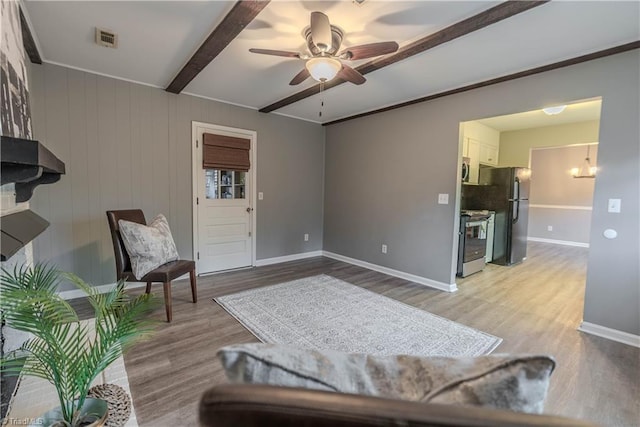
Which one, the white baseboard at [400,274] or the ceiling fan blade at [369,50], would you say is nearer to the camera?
the ceiling fan blade at [369,50]

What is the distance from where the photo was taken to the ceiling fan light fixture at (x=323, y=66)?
2.11 metres

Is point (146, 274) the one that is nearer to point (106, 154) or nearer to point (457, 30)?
point (106, 154)

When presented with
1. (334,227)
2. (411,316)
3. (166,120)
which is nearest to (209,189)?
(166,120)

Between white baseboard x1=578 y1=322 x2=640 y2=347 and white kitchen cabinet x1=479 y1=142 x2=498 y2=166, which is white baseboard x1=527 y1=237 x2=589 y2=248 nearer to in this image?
white kitchen cabinet x1=479 y1=142 x2=498 y2=166

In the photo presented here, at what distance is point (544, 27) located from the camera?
6.72 feet

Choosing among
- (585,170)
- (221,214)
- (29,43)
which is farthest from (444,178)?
(585,170)

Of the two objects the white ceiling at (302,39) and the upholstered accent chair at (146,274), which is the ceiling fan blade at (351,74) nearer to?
the white ceiling at (302,39)

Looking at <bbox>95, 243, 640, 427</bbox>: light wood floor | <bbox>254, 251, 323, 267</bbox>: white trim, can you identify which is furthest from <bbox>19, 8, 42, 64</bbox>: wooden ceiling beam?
<bbox>254, 251, 323, 267</bbox>: white trim

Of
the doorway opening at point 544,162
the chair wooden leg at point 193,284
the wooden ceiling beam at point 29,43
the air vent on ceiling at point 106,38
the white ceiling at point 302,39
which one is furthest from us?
the doorway opening at point 544,162

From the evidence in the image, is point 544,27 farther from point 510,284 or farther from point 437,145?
point 510,284

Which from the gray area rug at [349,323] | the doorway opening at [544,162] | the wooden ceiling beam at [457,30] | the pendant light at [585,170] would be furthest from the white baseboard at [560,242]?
the wooden ceiling beam at [457,30]

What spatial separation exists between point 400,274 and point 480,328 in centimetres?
153

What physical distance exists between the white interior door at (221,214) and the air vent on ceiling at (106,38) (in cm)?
140

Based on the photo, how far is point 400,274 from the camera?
4.06 metres
